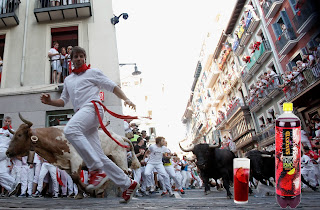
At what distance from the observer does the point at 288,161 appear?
2188mm

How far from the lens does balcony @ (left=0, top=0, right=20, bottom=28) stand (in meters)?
12.0

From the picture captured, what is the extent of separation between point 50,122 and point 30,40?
4231 mm

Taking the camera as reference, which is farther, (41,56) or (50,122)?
(41,56)

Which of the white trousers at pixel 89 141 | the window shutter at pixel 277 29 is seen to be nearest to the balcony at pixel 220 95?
the window shutter at pixel 277 29

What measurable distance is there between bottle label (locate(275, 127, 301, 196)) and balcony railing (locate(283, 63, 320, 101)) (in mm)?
16174

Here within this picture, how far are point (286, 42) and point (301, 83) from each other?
4.07 m

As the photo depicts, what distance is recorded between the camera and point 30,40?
40.1 ft

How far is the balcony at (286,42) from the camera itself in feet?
64.2

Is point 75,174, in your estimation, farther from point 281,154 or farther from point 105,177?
point 281,154

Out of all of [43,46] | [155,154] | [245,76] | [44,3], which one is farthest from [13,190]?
[245,76]

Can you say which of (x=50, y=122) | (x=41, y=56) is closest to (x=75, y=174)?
(x=50, y=122)

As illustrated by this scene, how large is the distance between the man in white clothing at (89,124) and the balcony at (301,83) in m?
15.8

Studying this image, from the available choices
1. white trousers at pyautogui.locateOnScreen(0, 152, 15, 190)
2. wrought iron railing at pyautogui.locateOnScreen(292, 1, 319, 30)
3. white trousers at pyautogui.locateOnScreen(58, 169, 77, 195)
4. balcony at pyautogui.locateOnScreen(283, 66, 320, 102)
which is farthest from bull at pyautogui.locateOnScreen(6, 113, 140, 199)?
wrought iron railing at pyautogui.locateOnScreen(292, 1, 319, 30)

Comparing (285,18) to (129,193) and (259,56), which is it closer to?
Result: (259,56)
